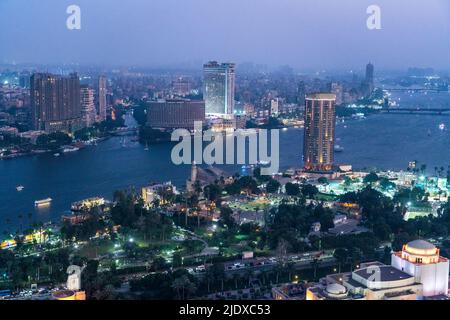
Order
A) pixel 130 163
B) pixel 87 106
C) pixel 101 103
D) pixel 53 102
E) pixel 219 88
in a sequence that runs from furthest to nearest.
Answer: pixel 219 88
pixel 101 103
pixel 87 106
pixel 53 102
pixel 130 163

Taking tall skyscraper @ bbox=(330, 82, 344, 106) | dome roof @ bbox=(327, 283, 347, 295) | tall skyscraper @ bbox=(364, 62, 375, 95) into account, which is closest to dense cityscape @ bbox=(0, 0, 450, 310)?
dome roof @ bbox=(327, 283, 347, 295)

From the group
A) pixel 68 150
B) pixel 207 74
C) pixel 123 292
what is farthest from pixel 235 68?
pixel 123 292

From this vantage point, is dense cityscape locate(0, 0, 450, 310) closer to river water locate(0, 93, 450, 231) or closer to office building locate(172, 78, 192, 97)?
river water locate(0, 93, 450, 231)

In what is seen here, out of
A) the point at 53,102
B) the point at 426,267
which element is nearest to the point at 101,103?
the point at 53,102

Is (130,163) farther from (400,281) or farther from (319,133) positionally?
(400,281)

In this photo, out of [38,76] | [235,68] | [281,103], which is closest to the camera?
[38,76]

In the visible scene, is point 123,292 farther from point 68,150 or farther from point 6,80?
point 6,80

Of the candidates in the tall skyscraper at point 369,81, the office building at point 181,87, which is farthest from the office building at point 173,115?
the tall skyscraper at point 369,81
